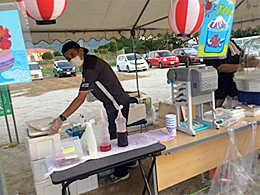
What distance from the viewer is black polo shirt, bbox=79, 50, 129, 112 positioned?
1.91 m

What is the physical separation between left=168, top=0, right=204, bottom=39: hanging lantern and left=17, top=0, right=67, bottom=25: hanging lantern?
1318mm

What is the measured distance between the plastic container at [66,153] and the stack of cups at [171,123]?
0.76m

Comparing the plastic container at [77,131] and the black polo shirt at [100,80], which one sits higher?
the black polo shirt at [100,80]

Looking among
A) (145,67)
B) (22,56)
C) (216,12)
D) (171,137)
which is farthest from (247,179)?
(145,67)

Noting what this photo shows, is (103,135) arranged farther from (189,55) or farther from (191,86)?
(189,55)

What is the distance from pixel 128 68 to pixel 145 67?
115cm

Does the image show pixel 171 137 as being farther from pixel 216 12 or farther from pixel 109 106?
pixel 216 12

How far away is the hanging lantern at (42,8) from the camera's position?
4.85ft

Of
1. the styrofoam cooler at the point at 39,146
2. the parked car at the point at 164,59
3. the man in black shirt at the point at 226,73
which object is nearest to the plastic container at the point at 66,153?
the styrofoam cooler at the point at 39,146

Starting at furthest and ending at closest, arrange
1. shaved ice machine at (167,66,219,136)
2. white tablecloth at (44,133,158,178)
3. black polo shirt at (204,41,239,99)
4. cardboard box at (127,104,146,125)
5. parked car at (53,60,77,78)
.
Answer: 1. parked car at (53,60,77,78)
2. cardboard box at (127,104,146,125)
3. black polo shirt at (204,41,239,99)
4. shaved ice machine at (167,66,219,136)
5. white tablecloth at (44,133,158,178)

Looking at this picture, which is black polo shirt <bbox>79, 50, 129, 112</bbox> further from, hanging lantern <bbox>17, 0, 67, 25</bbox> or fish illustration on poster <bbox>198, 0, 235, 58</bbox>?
fish illustration on poster <bbox>198, 0, 235, 58</bbox>

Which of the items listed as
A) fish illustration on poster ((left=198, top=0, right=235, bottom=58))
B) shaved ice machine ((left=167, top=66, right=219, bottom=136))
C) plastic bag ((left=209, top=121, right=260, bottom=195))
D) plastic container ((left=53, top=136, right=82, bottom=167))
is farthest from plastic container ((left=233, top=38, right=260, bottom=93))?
plastic container ((left=53, top=136, right=82, bottom=167))

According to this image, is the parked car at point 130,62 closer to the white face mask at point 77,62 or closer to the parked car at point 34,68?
the parked car at point 34,68

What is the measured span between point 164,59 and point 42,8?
1301 cm
